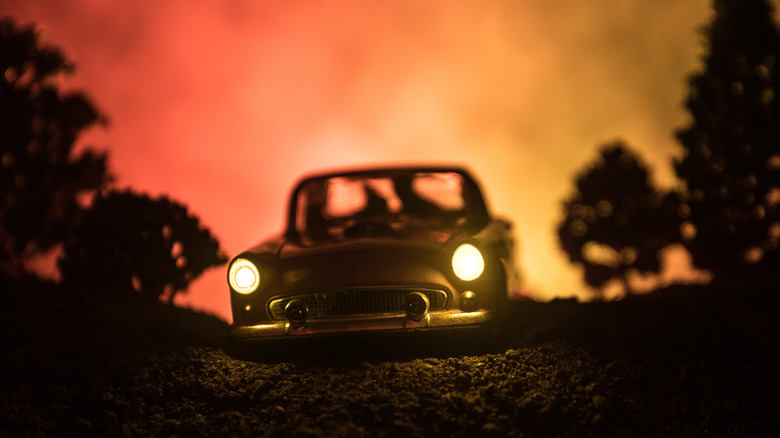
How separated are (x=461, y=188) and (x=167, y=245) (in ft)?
9.88

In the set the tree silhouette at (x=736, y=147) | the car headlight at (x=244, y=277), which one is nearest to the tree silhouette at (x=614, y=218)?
the tree silhouette at (x=736, y=147)

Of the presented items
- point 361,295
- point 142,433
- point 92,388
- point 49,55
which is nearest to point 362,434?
point 361,295

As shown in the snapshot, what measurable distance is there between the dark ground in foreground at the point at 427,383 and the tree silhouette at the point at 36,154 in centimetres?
704

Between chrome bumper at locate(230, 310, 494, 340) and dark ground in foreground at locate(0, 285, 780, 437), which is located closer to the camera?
dark ground in foreground at locate(0, 285, 780, 437)

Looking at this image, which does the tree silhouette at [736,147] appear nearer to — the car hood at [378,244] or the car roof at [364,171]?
the car roof at [364,171]

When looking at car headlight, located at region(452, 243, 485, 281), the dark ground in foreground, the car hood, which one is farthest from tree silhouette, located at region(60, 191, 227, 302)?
car headlight, located at region(452, 243, 485, 281)

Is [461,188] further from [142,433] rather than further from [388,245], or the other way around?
[142,433]

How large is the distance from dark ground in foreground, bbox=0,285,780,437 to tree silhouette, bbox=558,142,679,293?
55.5 feet

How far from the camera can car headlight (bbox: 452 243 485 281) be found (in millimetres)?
3900

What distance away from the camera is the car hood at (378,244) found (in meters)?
4.07

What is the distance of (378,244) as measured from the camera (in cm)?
417

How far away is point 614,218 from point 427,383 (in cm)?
2011

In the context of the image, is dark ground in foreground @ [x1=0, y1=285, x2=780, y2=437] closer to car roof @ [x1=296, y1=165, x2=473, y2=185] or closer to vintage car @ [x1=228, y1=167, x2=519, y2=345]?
vintage car @ [x1=228, y1=167, x2=519, y2=345]

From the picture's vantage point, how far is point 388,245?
412 cm
